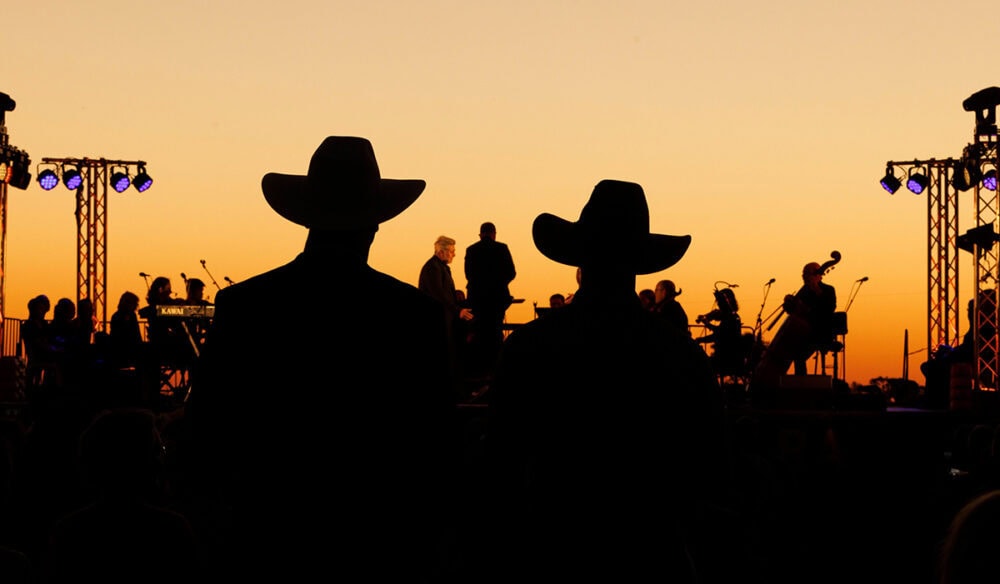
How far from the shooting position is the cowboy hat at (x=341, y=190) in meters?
2.99

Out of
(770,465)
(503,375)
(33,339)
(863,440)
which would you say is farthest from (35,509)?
(33,339)

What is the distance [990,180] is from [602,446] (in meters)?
15.8

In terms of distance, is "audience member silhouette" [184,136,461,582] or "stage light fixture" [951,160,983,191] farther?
"stage light fixture" [951,160,983,191]

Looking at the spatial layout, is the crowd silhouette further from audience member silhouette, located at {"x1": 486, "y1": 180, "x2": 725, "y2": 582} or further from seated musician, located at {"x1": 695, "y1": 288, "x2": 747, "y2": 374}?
seated musician, located at {"x1": 695, "y1": 288, "x2": 747, "y2": 374}

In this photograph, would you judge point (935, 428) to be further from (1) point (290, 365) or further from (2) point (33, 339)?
(2) point (33, 339)

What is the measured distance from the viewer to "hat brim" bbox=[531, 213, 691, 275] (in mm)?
3336

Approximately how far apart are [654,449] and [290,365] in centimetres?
89

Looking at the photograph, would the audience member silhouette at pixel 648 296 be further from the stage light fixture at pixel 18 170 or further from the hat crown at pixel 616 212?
the hat crown at pixel 616 212

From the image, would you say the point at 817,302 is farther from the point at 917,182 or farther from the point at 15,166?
the point at 15,166

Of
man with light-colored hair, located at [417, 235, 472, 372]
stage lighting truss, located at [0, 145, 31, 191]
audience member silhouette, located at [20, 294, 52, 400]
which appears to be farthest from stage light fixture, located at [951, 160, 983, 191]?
stage lighting truss, located at [0, 145, 31, 191]

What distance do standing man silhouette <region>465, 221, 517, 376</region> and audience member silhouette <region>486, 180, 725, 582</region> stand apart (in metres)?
11.4

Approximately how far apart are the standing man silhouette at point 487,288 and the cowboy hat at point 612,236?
1080 cm

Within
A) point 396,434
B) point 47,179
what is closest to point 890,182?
point 47,179

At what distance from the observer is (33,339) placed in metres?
14.4
